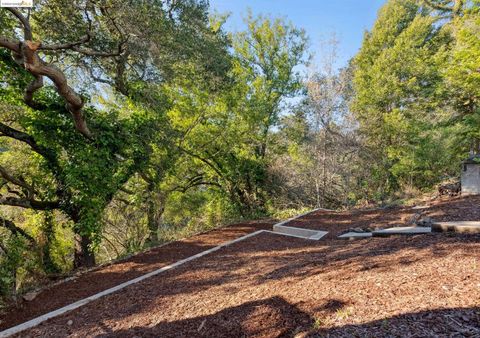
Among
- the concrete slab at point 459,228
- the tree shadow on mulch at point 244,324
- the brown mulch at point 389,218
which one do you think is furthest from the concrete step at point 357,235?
the tree shadow on mulch at point 244,324

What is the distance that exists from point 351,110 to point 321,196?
415 centimetres

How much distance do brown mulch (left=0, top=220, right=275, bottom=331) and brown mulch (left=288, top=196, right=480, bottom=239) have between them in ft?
7.29

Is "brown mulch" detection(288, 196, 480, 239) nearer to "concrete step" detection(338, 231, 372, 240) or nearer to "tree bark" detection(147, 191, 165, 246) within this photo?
"concrete step" detection(338, 231, 372, 240)

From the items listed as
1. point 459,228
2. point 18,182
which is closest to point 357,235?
point 459,228

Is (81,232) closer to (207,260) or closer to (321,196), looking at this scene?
(207,260)

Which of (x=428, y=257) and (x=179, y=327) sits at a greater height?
(x=428, y=257)

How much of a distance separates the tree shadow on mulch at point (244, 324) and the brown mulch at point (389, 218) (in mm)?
3822

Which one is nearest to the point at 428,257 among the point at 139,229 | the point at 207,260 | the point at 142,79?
the point at 207,260

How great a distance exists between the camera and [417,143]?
1111cm

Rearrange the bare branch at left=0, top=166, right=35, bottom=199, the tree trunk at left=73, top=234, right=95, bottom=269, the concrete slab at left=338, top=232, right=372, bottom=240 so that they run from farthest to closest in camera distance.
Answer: the tree trunk at left=73, top=234, right=95, bottom=269, the bare branch at left=0, top=166, right=35, bottom=199, the concrete slab at left=338, top=232, right=372, bottom=240

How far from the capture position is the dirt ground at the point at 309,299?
170 cm

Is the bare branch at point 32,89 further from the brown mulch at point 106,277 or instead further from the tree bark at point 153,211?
the tree bark at point 153,211

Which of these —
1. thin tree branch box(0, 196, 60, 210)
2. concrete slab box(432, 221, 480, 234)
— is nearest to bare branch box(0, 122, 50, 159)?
thin tree branch box(0, 196, 60, 210)

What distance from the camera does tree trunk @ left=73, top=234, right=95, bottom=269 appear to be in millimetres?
5613
